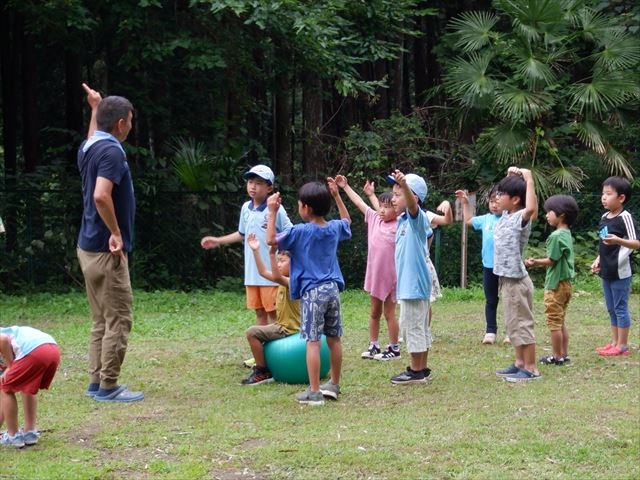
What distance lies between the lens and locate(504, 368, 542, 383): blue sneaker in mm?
7557

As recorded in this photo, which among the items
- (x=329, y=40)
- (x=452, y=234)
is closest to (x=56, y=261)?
(x=329, y=40)

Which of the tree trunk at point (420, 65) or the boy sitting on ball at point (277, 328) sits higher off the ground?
the tree trunk at point (420, 65)

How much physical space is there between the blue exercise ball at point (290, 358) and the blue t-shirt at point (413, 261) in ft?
2.54

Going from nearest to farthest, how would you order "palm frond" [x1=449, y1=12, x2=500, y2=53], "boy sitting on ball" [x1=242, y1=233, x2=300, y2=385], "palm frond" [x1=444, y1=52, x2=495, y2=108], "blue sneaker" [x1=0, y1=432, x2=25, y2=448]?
"blue sneaker" [x1=0, y1=432, x2=25, y2=448], "boy sitting on ball" [x1=242, y1=233, x2=300, y2=385], "palm frond" [x1=444, y1=52, x2=495, y2=108], "palm frond" [x1=449, y1=12, x2=500, y2=53]

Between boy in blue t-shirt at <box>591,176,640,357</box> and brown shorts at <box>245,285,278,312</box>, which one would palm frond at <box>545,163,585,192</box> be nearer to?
boy in blue t-shirt at <box>591,176,640,357</box>

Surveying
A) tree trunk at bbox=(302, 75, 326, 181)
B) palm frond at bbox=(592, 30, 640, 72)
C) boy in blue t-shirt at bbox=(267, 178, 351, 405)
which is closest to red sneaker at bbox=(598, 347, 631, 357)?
boy in blue t-shirt at bbox=(267, 178, 351, 405)

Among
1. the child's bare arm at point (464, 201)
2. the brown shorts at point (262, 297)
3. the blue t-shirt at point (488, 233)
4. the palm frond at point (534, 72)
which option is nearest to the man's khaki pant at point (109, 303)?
the brown shorts at point (262, 297)

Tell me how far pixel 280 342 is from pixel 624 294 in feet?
11.1

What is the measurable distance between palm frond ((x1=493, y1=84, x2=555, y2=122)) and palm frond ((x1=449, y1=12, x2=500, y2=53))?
120 centimetres

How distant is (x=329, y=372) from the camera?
767 cm

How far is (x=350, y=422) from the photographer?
247 inches

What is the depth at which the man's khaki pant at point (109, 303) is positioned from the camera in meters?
6.78

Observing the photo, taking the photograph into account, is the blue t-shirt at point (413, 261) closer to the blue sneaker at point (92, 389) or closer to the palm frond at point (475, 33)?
the blue sneaker at point (92, 389)

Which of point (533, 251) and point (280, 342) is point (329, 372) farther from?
point (533, 251)
